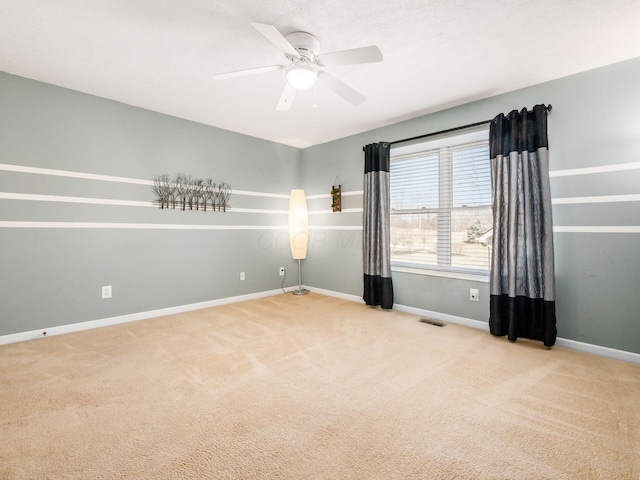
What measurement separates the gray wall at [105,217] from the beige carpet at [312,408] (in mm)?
525

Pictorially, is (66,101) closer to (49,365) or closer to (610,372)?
(49,365)

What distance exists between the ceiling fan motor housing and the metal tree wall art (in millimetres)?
2410

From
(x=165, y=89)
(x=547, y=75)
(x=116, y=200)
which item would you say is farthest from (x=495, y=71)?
(x=116, y=200)

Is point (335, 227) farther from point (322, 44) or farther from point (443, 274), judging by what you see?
point (322, 44)

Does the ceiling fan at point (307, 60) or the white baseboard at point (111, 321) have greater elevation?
the ceiling fan at point (307, 60)

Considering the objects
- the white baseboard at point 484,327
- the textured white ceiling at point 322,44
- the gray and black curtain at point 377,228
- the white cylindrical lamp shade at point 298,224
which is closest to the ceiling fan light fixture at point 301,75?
the textured white ceiling at point 322,44

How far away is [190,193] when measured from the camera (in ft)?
12.8

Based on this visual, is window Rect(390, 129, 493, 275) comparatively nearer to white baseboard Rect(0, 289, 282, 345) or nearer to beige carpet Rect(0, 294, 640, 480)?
beige carpet Rect(0, 294, 640, 480)

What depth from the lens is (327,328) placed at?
3.25 metres

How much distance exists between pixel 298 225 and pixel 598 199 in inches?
140

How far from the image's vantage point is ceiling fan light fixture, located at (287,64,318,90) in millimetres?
2109

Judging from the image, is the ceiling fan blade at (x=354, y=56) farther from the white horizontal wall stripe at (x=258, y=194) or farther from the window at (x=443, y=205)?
the white horizontal wall stripe at (x=258, y=194)

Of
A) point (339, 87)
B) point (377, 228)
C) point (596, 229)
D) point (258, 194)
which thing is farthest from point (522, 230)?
point (258, 194)

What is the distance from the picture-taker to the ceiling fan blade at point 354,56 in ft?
6.09
